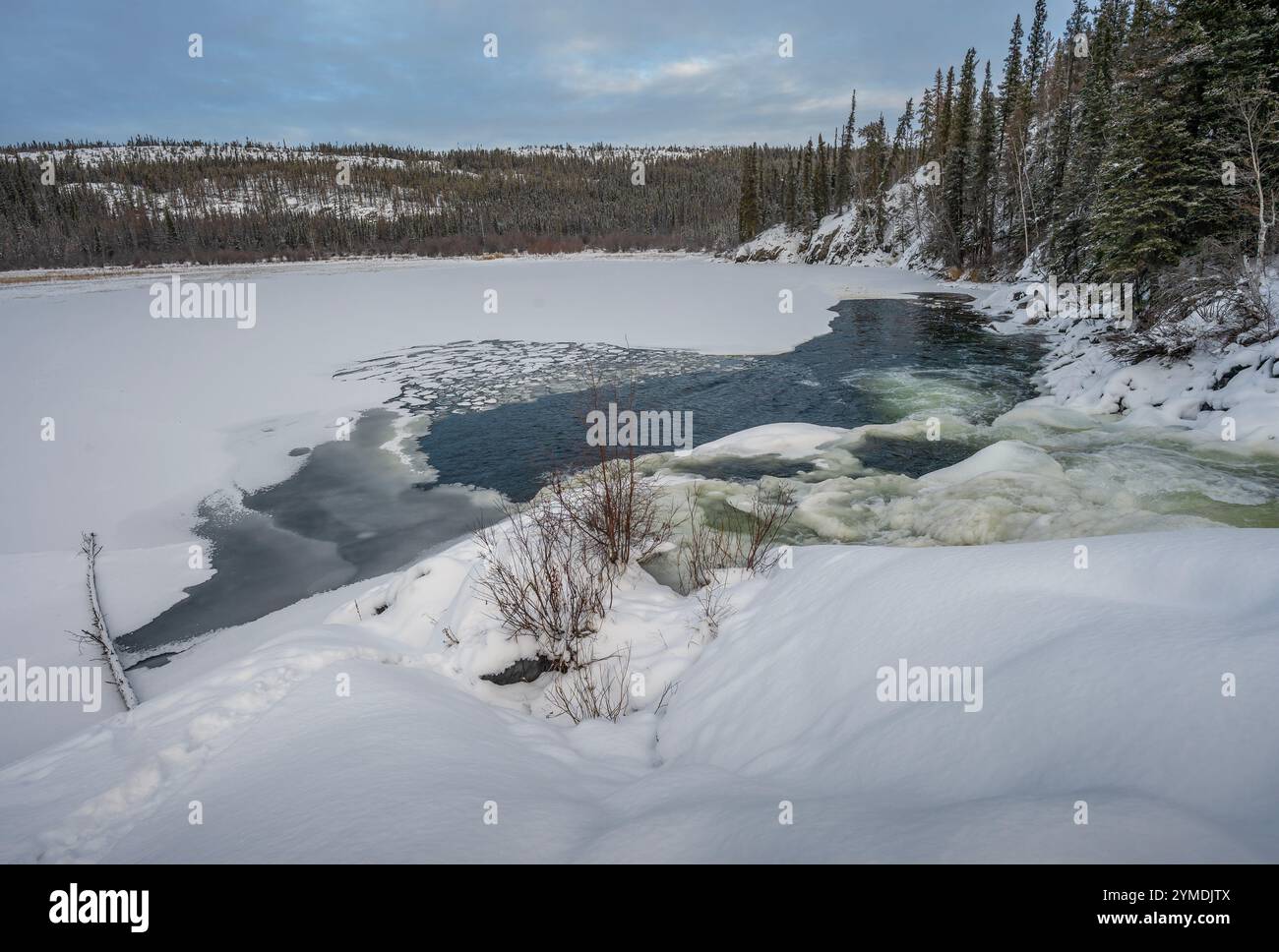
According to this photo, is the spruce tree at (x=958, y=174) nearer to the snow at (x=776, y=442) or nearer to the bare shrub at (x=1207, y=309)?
the bare shrub at (x=1207, y=309)

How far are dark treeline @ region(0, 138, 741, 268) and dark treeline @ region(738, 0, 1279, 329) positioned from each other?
5135cm

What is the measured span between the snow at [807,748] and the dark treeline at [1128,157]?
13.2 meters

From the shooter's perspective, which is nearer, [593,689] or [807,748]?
[807,748]

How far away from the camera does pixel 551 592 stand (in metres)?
5.48

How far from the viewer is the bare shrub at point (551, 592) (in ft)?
18.0

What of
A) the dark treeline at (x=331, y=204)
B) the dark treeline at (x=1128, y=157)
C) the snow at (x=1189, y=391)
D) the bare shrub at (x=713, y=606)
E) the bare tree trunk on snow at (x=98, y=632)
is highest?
the dark treeline at (x=331, y=204)

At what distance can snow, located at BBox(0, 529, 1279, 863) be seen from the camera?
234 cm

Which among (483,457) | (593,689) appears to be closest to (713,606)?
(593,689)

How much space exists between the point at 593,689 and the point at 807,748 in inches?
77.6

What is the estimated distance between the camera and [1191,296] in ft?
40.5

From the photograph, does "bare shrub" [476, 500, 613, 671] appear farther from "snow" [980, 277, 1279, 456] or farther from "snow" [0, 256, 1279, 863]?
"snow" [980, 277, 1279, 456]

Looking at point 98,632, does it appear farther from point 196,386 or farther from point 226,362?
point 226,362

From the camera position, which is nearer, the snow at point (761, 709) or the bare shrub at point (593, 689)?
the snow at point (761, 709)

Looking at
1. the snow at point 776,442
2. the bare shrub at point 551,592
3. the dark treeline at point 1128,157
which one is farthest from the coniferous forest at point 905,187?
the bare shrub at point 551,592
